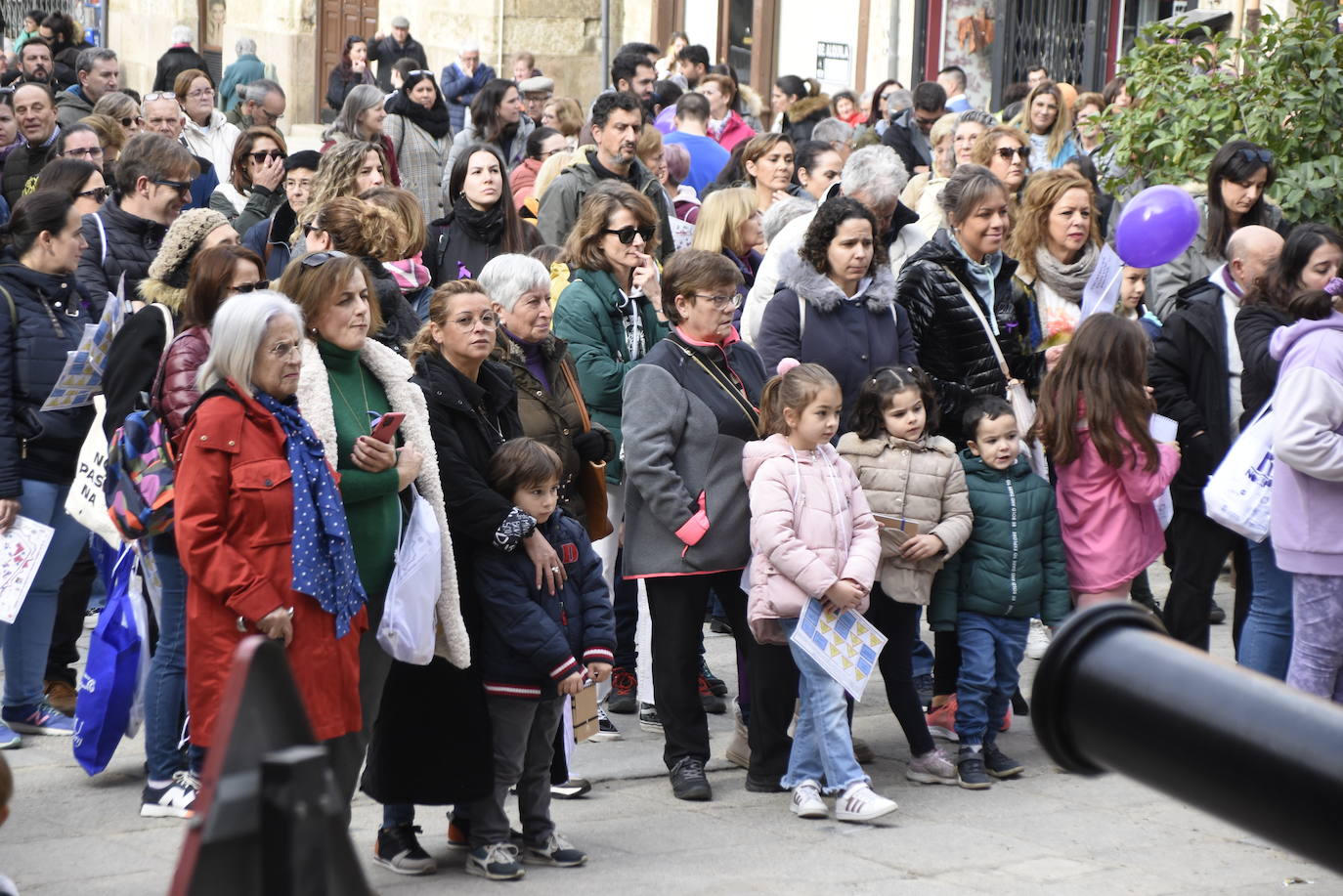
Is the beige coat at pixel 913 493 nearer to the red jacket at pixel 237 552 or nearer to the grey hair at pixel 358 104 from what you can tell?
the red jacket at pixel 237 552

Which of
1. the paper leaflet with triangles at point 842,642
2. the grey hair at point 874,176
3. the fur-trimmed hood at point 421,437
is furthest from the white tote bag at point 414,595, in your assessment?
the grey hair at point 874,176

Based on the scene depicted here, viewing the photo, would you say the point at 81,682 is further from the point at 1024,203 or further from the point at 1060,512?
the point at 1024,203

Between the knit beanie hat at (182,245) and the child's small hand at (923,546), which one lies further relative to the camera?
the child's small hand at (923,546)

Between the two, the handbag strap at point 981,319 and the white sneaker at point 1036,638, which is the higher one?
the handbag strap at point 981,319

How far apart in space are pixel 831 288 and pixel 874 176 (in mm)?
1268

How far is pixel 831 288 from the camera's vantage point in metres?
6.67

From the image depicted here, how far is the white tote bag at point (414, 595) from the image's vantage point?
489 cm

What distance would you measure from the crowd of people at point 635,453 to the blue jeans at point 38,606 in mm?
15

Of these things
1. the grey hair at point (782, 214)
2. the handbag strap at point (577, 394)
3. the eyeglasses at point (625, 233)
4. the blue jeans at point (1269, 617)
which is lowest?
the blue jeans at point (1269, 617)

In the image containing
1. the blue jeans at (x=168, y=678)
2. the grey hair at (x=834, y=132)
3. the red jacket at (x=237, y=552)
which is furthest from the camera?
the grey hair at (x=834, y=132)

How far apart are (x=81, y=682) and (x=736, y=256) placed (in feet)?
12.7

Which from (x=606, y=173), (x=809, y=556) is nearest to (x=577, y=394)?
(x=809, y=556)

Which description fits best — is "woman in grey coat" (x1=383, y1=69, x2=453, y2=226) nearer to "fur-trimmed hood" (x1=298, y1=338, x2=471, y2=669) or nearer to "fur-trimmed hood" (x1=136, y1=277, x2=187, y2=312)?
"fur-trimmed hood" (x1=136, y1=277, x2=187, y2=312)

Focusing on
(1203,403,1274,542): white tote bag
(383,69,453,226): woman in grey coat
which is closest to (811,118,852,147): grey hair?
(383,69,453,226): woman in grey coat
